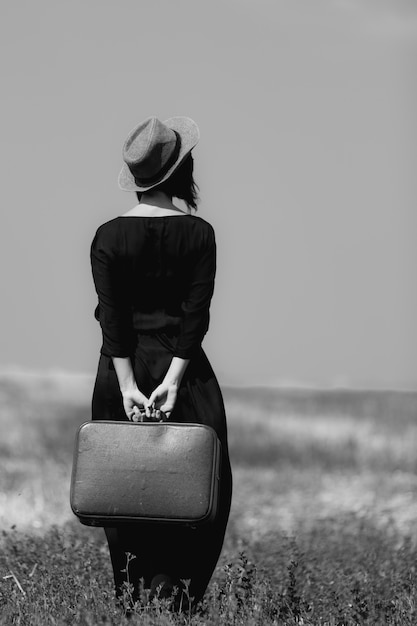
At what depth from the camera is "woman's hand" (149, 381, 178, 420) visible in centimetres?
600

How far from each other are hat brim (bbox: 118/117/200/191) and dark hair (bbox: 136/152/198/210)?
1.5 inches

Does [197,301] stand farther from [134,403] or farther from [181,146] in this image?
[181,146]

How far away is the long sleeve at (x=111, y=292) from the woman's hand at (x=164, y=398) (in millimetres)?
196

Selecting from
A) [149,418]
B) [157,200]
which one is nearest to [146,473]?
[149,418]

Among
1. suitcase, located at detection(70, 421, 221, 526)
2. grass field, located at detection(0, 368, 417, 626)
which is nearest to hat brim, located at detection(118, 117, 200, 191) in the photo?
suitcase, located at detection(70, 421, 221, 526)

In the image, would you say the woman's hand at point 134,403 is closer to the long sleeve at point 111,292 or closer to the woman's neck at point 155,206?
the long sleeve at point 111,292

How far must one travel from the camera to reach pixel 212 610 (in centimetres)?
593

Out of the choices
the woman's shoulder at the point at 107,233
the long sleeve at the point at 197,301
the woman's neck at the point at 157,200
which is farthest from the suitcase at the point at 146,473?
the woman's neck at the point at 157,200

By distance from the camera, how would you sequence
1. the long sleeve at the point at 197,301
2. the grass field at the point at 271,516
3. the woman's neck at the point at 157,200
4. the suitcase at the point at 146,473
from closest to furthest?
the suitcase at the point at 146,473
the long sleeve at the point at 197,301
the woman's neck at the point at 157,200
the grass field at the point at 271,516

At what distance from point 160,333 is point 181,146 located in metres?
0.74

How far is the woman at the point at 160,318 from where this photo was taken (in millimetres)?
6004

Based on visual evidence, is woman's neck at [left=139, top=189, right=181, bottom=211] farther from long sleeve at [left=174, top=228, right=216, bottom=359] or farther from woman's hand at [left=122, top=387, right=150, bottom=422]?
woman's hand at [left=122, top=387, right=150, bottom=422]

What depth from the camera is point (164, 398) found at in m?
6.04

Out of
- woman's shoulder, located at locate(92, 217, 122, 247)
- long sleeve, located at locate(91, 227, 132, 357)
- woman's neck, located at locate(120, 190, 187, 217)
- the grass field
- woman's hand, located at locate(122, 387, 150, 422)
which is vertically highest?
woman's neck, located at locate(120, 190, 187, 217)
